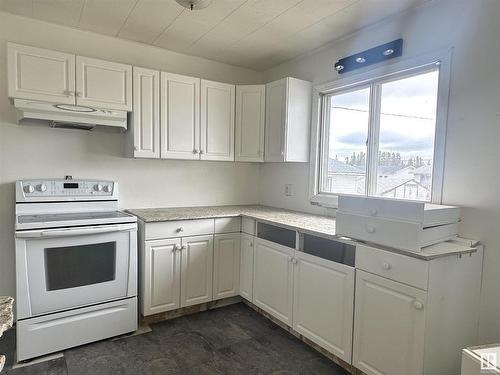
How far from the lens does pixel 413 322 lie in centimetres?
164

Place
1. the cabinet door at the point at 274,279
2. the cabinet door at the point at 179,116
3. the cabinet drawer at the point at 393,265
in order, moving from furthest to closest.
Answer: the cabinet door at the point at 179,116, the cabinet door at the point at 274,279, the cabinet drawer at the point at 393,265

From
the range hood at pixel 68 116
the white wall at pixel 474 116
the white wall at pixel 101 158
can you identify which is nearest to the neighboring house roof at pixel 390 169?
the white wall at pixel 474 116

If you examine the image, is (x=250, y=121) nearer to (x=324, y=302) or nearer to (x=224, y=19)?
(x=224, y=19)

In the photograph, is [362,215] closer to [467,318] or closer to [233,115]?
[467,318]

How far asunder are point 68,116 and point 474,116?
8.89ft

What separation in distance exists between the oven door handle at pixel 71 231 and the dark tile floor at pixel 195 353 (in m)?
0.83

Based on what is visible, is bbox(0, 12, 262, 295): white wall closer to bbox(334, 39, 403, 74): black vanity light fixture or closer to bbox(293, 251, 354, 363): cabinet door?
bbox(334, 39, 403, 74): black vanity light fixture

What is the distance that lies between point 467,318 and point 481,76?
140cm

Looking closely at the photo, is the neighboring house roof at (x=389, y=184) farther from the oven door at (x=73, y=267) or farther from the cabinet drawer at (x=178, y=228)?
the oven door at (x=73, y=267)

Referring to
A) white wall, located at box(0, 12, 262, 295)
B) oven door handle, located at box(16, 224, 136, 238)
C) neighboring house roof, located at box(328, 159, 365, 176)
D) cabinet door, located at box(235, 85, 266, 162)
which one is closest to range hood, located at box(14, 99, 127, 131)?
white wall, located at box(0, 12, 262, 295)

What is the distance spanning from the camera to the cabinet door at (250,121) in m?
3.18

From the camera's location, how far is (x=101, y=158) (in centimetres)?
281

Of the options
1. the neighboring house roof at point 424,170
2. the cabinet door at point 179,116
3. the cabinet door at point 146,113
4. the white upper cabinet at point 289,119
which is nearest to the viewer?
the neighboring house roof at point 424,170

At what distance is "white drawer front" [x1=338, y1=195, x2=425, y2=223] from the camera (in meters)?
1.63
